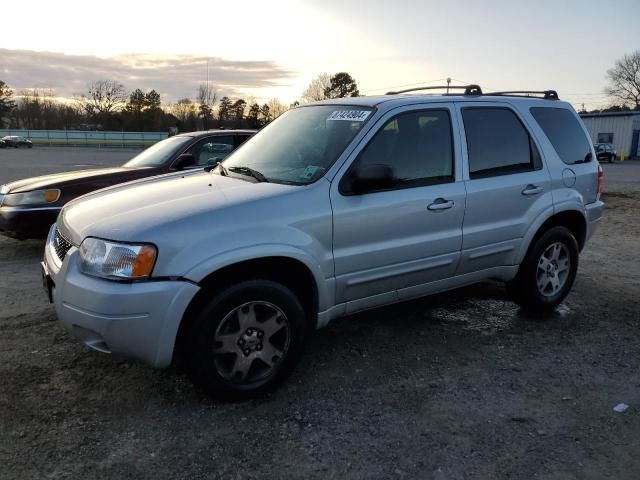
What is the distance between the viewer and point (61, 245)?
3.58 meters

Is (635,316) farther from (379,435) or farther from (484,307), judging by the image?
(379,435)

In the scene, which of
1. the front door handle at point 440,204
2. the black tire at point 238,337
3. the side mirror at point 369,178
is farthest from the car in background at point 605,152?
the black tire at point 238,337

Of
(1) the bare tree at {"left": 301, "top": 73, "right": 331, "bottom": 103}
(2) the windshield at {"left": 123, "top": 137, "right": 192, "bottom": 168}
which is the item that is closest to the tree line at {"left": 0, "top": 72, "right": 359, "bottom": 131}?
(1) the bare tree at {"left": 301, "top": 73, "right": 331, "bottom": 103}

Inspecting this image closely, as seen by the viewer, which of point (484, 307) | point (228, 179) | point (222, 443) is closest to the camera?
point (222, 443)

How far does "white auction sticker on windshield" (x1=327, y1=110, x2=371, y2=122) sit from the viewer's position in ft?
12.7

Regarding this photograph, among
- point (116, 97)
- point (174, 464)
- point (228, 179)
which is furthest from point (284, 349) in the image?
point (116, 97)

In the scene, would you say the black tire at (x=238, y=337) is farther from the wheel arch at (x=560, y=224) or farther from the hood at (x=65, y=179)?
the hood at (x=65, y=179)

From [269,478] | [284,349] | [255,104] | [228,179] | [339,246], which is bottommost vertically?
[269,478]

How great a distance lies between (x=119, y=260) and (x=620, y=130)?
5627 centimetres

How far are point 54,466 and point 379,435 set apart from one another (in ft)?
5.49

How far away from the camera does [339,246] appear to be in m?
3.52

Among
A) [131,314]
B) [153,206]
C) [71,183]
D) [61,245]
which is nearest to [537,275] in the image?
[153,206]

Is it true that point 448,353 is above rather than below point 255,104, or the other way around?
below

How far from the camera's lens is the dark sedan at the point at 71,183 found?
6254 millimetres
